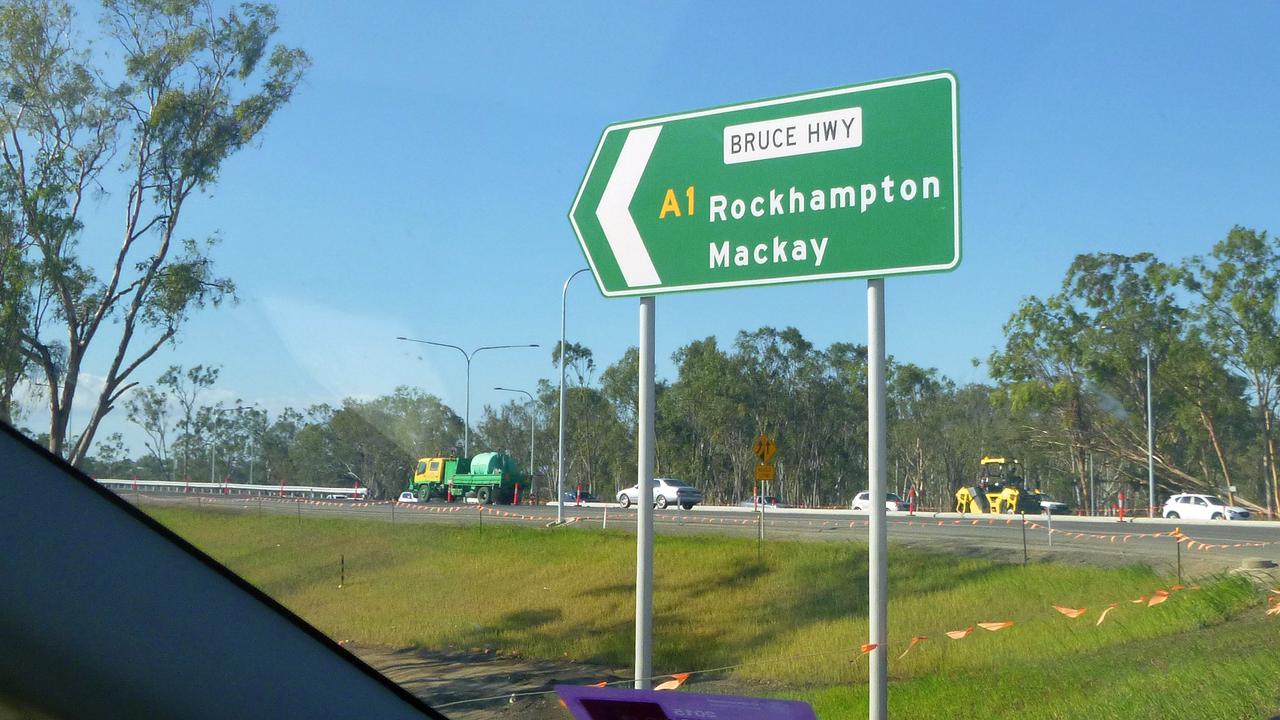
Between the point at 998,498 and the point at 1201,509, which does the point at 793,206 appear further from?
the point at 1201,509

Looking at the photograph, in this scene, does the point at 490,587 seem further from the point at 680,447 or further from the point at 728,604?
the point at 680,447

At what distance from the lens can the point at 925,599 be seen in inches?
641

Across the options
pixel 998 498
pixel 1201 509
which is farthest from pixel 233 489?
pixel 1201 509

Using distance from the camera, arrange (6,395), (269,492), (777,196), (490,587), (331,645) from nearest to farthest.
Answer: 1. (331,645)
2. (6,395)
3. (777,196)
4. (269,492)
5. (490,587)

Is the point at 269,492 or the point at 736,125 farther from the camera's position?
the point at 269,492

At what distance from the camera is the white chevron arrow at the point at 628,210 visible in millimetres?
4754

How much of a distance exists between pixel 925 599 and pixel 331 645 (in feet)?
50.1

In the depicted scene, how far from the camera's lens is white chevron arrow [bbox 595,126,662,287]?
15.6 feet

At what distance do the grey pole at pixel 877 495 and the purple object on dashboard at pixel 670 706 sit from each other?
191cm

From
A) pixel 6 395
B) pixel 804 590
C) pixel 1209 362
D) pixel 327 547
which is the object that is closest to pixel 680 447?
pixel 804 590

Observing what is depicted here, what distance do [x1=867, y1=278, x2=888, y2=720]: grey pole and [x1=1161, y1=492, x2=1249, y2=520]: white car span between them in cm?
4057

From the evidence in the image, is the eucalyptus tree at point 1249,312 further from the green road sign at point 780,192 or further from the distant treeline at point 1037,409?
the green road sign at point 780,192

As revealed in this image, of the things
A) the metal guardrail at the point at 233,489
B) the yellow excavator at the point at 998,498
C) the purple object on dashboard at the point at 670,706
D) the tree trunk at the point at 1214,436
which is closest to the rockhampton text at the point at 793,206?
the metal guardrail at the point at 233,489

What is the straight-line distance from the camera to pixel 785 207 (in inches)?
175
